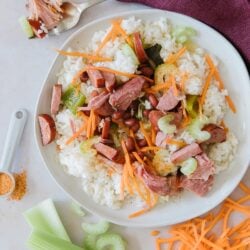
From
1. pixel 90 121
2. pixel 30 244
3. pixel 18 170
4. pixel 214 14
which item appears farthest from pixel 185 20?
pixel 30 244

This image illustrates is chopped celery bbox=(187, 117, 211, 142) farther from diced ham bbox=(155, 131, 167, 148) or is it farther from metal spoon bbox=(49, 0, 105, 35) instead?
metal spoon bbox=(49, 0, 105, 35)

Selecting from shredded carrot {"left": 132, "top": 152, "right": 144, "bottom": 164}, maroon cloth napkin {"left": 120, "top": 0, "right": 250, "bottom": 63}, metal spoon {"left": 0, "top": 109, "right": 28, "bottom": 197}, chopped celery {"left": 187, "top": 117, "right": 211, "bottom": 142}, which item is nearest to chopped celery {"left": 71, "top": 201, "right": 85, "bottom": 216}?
metal spoon {"left": 0, "top": 109, "right": 28, "bottom": 197}

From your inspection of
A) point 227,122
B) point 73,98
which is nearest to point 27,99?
point 73,98

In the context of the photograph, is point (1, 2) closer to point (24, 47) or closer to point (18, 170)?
point (24, 47)

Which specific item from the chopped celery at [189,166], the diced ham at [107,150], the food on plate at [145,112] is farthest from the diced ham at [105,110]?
the chopped celery at [189,166]

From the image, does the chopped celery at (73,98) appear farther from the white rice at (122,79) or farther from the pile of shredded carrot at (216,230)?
the pile of shredded carrot at (216,230)
